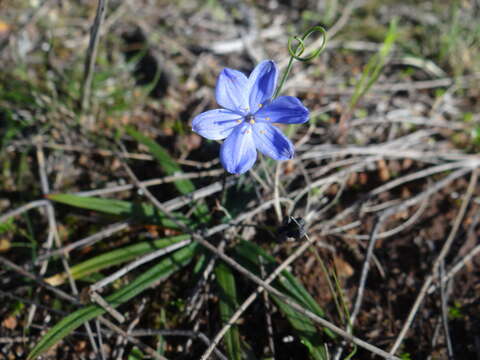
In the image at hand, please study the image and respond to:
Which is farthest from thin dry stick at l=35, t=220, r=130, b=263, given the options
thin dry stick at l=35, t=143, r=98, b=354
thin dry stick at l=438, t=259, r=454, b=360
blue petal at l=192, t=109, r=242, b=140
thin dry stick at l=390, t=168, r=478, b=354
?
thin dry stick at l=438, t=259, r=454, b=360

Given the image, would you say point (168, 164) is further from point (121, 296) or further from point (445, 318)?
point (445, 318)

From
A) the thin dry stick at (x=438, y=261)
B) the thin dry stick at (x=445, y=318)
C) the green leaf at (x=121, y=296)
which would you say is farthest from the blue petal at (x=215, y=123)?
the thin dry stick at (x=445, y=318)

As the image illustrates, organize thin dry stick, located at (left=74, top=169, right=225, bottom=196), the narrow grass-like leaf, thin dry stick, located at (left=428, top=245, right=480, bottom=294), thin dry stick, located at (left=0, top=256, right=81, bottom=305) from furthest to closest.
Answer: thin dry stick, located at (left=74, top=169, right=225, bottom=196) → thin dry stick, located at (left=428, top=245, right=480, bottom=294) → the narrow grass-like leaf → thin dry stick, located at (left=0, top=256, right=81, bottom=305)

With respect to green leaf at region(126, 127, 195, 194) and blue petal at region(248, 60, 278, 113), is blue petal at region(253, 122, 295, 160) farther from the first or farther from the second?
green leaf at region(126, 127, 195, 194)

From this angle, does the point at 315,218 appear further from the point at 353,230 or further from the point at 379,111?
the point at 379,111

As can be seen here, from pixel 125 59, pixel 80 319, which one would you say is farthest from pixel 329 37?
pixel 80 319

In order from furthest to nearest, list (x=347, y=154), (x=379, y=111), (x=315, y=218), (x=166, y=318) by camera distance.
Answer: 1. (x=379, y=111)
2. (x=347, y=154)
3. (x=315, y=218)
4. (x=166, y=318)
